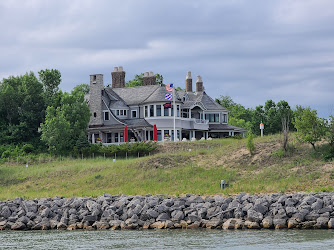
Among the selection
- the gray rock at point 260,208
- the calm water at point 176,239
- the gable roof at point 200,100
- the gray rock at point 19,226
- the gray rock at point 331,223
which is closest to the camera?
the calm water at point 176,239

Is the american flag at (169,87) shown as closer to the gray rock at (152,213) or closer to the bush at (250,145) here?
the bush at (250,145)

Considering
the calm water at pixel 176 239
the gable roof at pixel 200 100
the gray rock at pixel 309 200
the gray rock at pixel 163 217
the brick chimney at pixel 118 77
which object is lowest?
the calm water at pixel 176 239

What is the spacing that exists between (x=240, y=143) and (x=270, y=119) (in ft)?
115

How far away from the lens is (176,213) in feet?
113

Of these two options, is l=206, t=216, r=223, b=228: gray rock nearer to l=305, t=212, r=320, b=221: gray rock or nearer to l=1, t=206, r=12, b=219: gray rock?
l=305, t=212, r=320, b=221: gray rock

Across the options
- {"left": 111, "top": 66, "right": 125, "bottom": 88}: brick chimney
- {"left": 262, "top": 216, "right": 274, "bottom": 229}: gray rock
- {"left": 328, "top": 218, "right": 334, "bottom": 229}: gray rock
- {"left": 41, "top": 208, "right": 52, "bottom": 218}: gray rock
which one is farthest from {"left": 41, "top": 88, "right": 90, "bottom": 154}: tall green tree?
{"left": 328, "top": 218, "right": 334, "bottom": 229}: gray rock

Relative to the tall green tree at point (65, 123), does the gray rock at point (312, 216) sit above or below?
below

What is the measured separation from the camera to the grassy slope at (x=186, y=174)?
138ft

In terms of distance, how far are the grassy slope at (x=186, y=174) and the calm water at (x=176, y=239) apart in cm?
946

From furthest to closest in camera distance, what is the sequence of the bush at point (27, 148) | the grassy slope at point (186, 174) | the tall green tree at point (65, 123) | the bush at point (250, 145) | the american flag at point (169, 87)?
the bush at point (27, 148), the american flag at point (169, 87), the tall green tree at point (65, 123), the bush at point (250, 145), the grassy slope at point (186, 174)

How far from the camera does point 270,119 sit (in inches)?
3418

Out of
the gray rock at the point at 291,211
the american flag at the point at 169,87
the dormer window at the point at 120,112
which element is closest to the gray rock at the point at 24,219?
the gray rock at the point at 291,211

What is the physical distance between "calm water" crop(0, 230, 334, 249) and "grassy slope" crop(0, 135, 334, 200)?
9.46 m

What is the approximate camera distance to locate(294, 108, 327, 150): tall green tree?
4588cm
